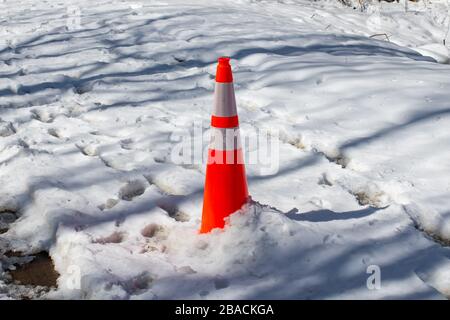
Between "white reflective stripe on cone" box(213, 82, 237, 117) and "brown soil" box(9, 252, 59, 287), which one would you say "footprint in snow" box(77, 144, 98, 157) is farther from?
"white reflective stripe on cone" box(213, 82, 237, 117)

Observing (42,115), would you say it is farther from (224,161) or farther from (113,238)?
(224,161)

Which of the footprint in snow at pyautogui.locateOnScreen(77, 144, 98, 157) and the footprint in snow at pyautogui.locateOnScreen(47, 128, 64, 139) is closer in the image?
the footprint in snow at pyautogui.locateOnScreen(77, 144, 98, 157)

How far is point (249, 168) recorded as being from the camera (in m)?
3.22

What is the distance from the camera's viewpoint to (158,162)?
326 centimetres

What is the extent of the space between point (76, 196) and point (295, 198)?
1.17 metres

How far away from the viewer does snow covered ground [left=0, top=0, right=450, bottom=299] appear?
2.15 m

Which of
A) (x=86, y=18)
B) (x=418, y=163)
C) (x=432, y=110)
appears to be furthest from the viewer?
(x=86, y=18)

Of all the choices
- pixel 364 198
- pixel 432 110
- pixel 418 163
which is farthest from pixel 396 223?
pixel 432 110

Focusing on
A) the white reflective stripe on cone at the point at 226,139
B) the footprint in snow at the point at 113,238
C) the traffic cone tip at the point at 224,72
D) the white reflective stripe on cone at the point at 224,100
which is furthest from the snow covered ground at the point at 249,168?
the traffic cone tip at the point at 224,72

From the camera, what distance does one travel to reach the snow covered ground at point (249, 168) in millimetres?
2152

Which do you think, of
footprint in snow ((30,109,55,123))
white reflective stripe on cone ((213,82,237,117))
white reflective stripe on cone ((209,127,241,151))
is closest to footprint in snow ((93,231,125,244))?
white reflective stripe on cone ((209,127,241,151))

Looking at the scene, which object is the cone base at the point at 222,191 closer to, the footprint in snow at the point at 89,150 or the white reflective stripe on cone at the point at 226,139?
the white reflective stripe on cone at the point at 226,139

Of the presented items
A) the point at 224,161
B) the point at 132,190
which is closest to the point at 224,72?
the point at 224,161
